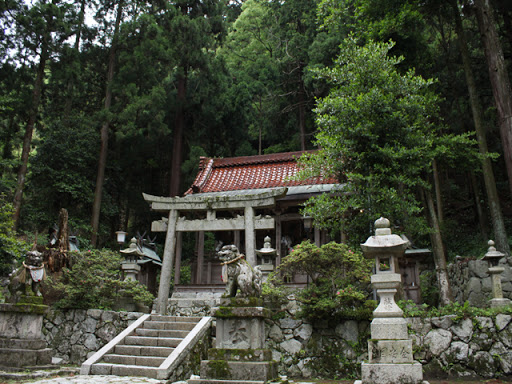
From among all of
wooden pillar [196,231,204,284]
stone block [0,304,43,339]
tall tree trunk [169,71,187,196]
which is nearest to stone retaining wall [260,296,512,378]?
stone block [0,304,43,339]

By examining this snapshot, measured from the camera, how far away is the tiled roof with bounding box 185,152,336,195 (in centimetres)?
1645

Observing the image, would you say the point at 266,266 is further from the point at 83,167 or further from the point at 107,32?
the point at 107,32

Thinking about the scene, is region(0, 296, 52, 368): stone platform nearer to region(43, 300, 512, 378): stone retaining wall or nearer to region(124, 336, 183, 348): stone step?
region(124, 336, 183, 348): stone step

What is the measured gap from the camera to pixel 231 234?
1878 centimetres

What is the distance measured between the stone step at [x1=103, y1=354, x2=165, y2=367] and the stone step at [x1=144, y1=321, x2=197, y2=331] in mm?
1418

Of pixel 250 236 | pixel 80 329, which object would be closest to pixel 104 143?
pixel 80 329

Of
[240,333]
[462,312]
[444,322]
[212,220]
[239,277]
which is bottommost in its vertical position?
[240,333]

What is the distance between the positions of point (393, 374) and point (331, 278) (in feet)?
11.0

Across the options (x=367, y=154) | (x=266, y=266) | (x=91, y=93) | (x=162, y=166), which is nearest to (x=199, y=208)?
(x=266, y=266)

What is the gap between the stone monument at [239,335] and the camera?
662 centimetres

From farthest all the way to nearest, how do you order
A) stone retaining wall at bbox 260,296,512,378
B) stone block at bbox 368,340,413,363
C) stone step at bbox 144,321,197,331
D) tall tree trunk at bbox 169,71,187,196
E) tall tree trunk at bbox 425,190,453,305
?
tall tree trunk at bbox 169,71,187,196 → tall tree trunk at bbox 425,190,453,305 → stone step at bbox 144,321,197,331 → stone retaining wall at bbox 260,296,512,378 → stone block at bbox 368,340,413,363

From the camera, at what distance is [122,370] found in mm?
8070

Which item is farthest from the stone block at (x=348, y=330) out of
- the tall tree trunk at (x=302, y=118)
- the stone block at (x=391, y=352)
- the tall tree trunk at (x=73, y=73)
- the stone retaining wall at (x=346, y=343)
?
the tall tree trunk at (x=73, y=73)

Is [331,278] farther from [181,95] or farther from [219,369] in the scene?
[181,95]
